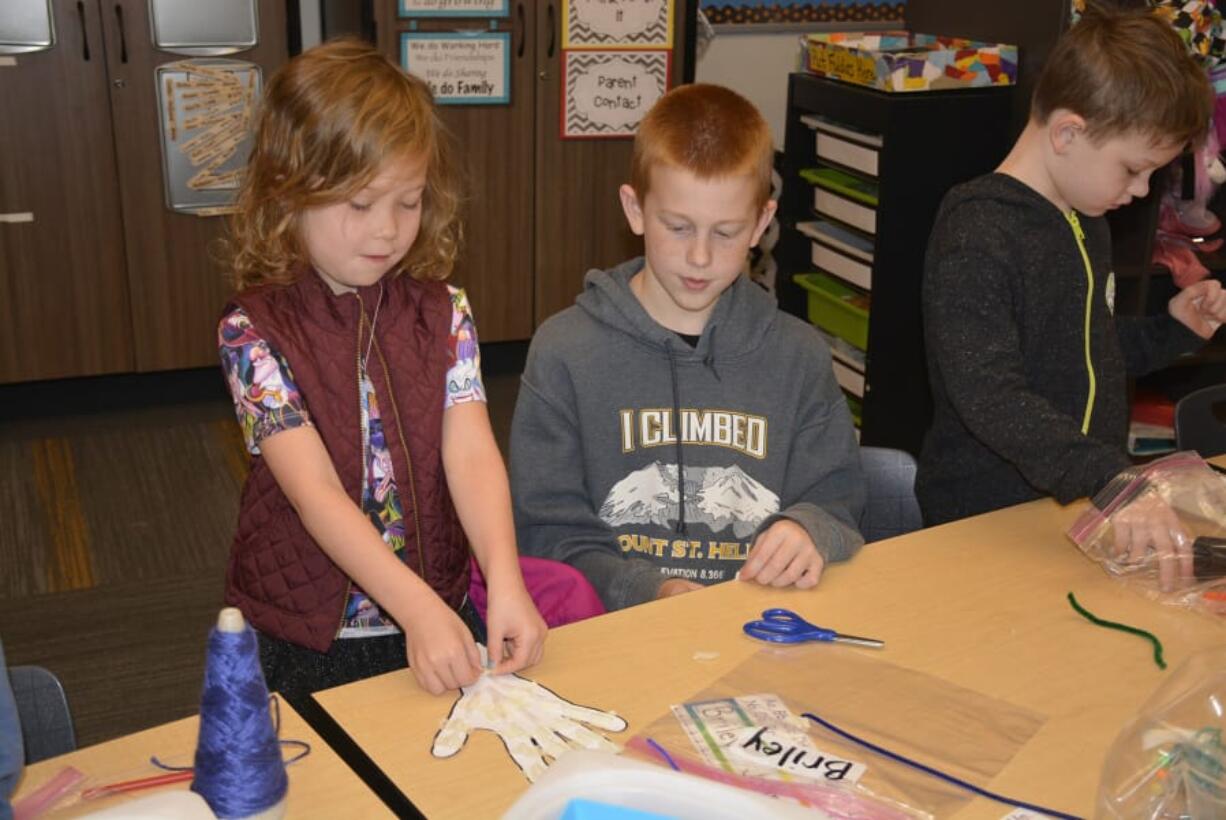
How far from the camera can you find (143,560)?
120 inches

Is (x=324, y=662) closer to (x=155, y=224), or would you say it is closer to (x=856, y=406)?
(x=856, y=406)

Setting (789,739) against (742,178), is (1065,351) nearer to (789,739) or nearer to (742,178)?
(742,178)

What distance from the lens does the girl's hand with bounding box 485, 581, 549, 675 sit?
1285 mm

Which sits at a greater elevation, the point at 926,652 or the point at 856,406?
the point at 926,652

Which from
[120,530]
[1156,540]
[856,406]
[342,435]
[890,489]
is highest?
[342,435]

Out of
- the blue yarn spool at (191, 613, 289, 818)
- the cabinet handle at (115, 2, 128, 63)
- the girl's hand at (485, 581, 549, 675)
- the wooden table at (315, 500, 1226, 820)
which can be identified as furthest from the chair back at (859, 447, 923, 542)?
the cabinet handle at (115, 2, 128, 63)

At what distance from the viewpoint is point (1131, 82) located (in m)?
1.79


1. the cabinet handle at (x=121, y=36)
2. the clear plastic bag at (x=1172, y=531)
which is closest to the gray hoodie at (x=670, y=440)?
the clear plastic bag at (x=1172, y=531)

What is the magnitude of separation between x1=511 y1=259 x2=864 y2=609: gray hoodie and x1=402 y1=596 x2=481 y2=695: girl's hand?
42cm

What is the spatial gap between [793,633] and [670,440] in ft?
1.46

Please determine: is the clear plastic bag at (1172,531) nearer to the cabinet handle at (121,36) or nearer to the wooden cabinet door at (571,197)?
the wooden cabinet door at (571,197)

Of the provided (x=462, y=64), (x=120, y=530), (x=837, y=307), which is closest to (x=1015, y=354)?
(x=837, y=307)

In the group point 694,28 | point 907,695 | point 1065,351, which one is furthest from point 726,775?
point 694,28

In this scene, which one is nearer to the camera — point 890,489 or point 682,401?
point 682,401
